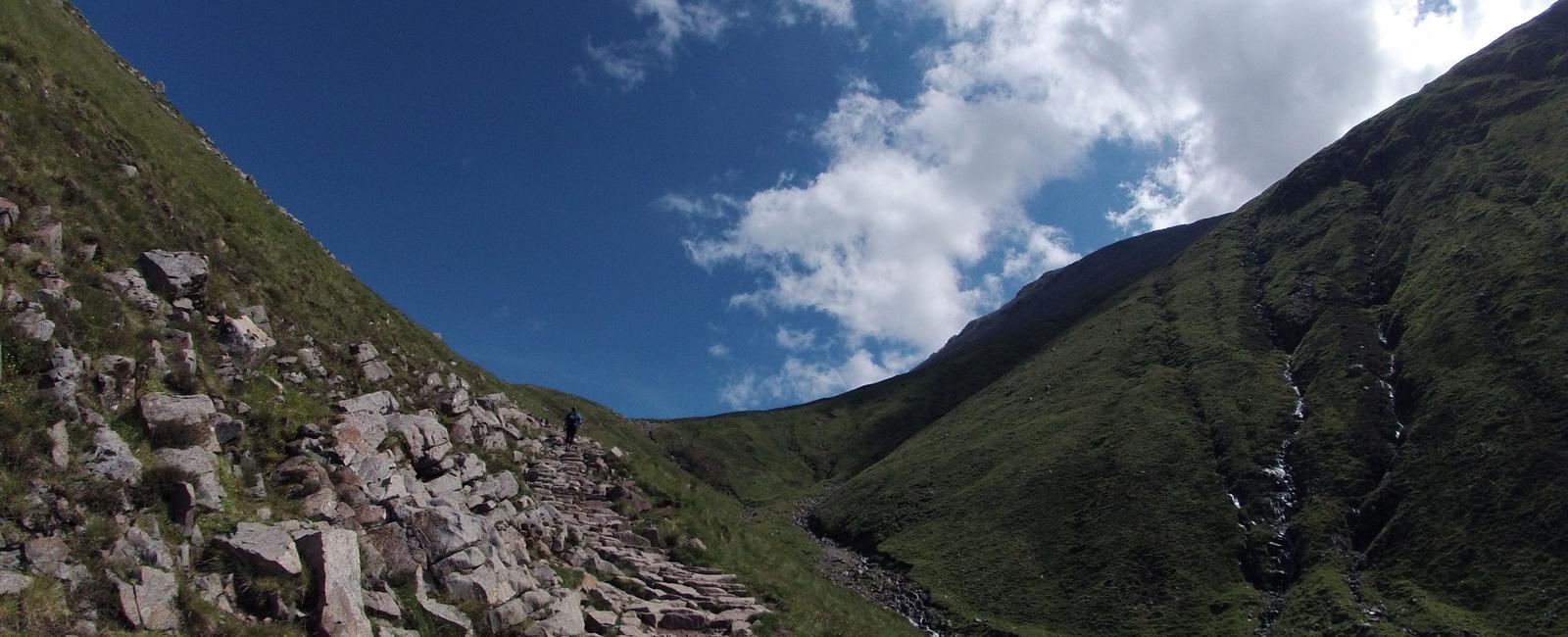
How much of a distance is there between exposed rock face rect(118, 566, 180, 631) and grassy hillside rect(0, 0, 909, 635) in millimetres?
775

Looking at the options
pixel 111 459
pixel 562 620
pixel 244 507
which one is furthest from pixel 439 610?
pixel 111 459

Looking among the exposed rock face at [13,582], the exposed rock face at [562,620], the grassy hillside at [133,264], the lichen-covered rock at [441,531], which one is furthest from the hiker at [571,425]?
the exposed rock face at [13,582]

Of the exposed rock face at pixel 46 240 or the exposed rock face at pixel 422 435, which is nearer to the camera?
the exposed rock face at pixel 46 240

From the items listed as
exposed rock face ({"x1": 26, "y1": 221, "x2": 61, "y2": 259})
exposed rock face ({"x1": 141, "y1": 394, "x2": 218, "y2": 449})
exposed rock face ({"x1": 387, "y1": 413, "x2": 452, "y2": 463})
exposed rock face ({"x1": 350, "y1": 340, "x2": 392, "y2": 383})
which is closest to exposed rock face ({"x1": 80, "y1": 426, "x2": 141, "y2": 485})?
exposed rock face ({"x1": 141, "y1": 394, "x2": 218, "y2": 449})

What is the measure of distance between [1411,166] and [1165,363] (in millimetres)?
88965

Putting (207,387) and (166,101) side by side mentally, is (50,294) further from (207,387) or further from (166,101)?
(166,101)

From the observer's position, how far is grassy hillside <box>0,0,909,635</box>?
12.2 metres

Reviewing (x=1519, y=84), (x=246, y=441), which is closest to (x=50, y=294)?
(x=246, y=441)

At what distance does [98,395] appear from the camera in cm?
1262

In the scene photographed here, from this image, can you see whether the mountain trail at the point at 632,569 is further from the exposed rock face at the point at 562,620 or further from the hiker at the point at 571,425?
the hiker at the point at 571,425

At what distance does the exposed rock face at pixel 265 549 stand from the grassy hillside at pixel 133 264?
77 cm

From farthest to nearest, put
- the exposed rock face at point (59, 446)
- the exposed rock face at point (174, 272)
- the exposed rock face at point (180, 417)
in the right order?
the exposed rock face at point (174, 272) → the exposed rock face at point (180, 417) → the exposed rock face at point (59, 446)

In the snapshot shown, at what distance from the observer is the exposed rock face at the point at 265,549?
1130 cm

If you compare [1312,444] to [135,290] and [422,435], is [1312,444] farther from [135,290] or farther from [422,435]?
[135,290]
